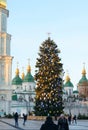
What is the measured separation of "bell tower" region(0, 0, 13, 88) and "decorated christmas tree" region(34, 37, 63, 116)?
32.0 m

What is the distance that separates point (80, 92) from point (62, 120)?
11962 cm

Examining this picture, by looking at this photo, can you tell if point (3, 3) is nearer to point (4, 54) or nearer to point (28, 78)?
point (4, 54)

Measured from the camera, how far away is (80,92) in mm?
133875

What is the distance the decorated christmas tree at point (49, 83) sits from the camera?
171 feet

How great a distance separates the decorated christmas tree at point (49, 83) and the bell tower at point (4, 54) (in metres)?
32.0

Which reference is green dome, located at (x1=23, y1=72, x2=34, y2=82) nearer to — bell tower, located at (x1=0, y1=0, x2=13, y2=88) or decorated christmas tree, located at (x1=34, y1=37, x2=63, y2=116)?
bell tower, located at (x1=0, y1=0, x2=13, y2=88)

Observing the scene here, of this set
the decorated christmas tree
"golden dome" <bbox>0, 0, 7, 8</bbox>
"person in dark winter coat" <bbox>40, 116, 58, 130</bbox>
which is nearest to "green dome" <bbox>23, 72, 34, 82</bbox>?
"golden dome" <bbox>0, 0, 7, 8</bbox>

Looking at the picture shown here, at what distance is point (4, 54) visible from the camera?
84938 mm

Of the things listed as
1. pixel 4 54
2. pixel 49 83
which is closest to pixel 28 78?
pixel 4 54

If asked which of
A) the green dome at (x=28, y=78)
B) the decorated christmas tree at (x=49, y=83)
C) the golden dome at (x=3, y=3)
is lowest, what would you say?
the decorated christmas tree at (x=49, y=83)

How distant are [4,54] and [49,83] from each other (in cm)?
3395

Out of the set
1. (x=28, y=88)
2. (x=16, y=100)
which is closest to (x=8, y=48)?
(x=16, y=100)

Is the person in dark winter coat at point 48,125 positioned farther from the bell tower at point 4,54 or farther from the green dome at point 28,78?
the green dome at point 28,78

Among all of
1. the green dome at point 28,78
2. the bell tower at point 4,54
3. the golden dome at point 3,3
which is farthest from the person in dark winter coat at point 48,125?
the green dome at point 28,78
